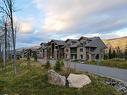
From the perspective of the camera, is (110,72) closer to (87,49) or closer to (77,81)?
(77,81)

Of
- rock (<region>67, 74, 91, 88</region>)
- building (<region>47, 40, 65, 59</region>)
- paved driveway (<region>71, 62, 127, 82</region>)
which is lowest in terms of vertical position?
paved driveway (<region>71, 62, 127, 82</region>)

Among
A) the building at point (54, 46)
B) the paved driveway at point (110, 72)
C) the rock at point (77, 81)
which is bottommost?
the paved driveway at point (110, 72)

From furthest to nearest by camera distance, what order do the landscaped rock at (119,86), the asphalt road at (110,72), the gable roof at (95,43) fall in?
1. the gable roof at (95,43)
2. the asphalt road at (110,72)
3. the landscaped rock at (119,86)

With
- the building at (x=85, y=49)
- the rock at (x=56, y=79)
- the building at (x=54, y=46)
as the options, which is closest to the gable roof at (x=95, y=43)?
the building at (x=85, y=49)

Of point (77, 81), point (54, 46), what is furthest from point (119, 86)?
point (54, 46)

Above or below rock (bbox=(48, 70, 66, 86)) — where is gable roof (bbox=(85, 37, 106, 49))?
above

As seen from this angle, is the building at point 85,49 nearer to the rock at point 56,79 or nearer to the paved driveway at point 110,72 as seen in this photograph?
the paved driveway at point 110,72

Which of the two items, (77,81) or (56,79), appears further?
(56,79)

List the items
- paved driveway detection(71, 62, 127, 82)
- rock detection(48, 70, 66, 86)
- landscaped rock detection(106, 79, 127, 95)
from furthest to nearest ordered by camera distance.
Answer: paved driveway detection(71, 62, 127, 82) → rock detection(48, 70, 66, 86) → landscaped rock detection(106, 79, 127, 95)

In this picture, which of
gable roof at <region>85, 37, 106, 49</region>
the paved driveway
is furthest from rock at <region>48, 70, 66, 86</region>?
gable roof at <region>85, 37, 106, 49</region>

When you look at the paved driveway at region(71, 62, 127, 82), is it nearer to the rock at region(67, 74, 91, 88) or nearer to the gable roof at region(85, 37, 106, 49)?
the rock at region(67, 74, 91, 88)

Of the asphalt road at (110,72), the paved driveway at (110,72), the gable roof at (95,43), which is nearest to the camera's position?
the asphalt road at (110,72)

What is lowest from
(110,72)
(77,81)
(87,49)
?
(110,72)

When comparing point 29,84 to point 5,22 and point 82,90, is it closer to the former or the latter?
point 82,90
